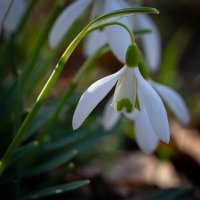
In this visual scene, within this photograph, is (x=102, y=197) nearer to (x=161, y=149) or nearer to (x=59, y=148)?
(x=59, y=148)

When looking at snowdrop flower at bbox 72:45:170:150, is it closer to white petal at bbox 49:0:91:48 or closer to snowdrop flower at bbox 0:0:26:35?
white petal at bbox 49:0:91:48

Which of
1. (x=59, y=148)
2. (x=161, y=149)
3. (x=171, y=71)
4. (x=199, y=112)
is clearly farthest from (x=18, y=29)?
(x=199, y=112)

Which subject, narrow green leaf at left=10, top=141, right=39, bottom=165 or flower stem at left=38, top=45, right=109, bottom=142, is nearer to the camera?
narrow green leaf at left=10, top=141, right=39, bottom=165

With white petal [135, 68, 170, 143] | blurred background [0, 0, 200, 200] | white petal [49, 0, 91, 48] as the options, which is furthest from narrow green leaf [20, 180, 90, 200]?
white petal [49, 0, 91, 48]

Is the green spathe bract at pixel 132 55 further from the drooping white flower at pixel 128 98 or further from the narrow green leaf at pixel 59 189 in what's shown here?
the narrow green leaf at pixel 59 189

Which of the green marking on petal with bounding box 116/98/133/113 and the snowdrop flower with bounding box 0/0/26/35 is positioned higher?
the snowdrop flower with bounding box 0/0/26/35

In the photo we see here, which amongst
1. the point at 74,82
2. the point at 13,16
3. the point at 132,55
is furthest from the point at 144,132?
the point at 13,16
